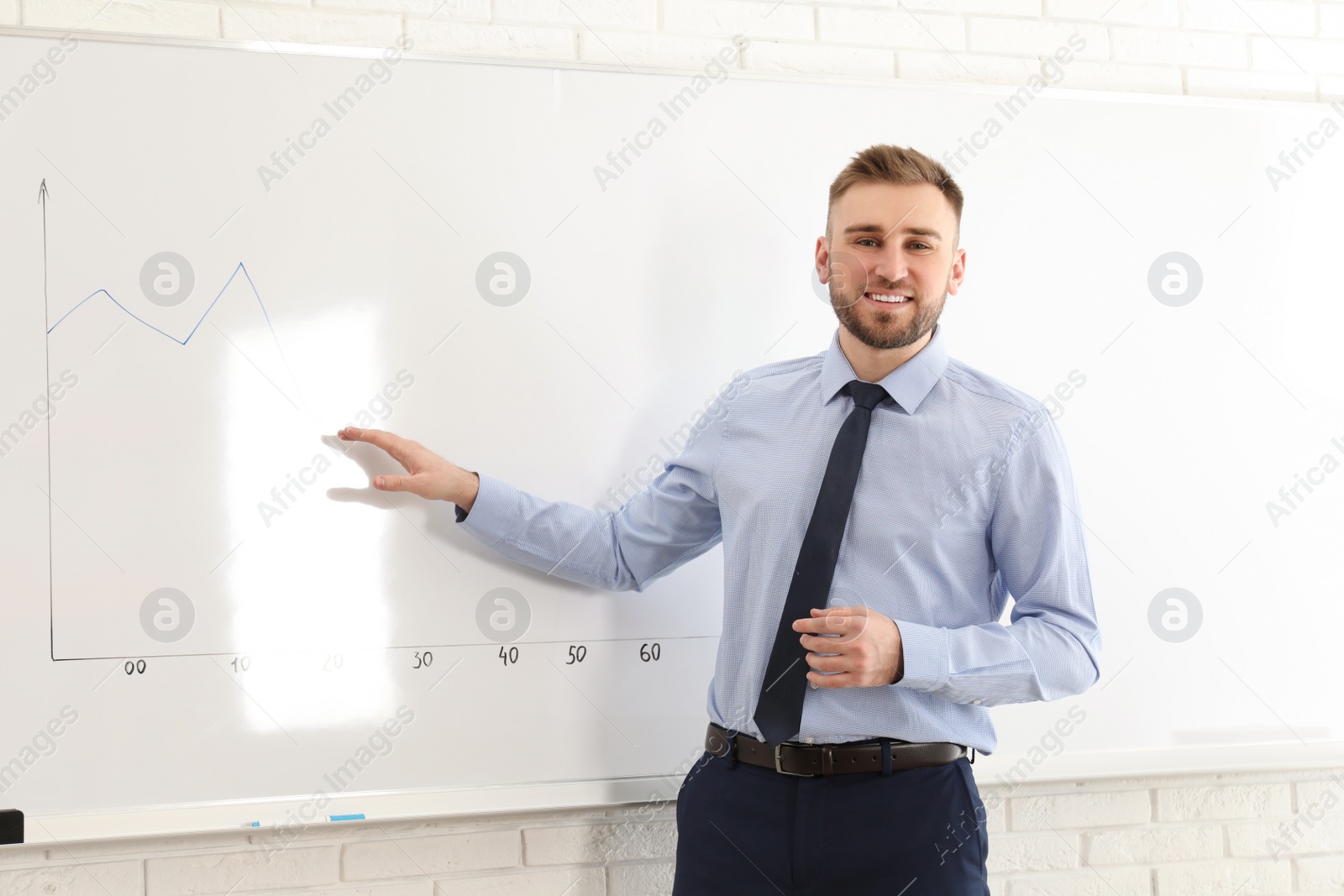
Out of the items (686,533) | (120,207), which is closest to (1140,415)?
(686,533)

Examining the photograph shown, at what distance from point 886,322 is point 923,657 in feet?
1.31

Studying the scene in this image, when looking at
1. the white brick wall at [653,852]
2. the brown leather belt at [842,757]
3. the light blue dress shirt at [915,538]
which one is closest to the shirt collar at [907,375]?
the light blue dress shirt at [915,538]

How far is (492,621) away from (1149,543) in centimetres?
100

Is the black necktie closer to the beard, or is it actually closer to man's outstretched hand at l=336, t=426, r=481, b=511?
the beard

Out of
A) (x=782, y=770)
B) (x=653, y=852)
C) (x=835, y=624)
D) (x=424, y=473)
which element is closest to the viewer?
(x=835, y=624)

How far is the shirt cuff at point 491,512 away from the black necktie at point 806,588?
373 millimetres

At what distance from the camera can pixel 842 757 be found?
113 centimetres

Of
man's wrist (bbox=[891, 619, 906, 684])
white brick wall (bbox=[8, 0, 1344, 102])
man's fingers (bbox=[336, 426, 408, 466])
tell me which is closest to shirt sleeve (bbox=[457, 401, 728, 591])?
man's fingers (bbox=[336, 426, 408, 466])

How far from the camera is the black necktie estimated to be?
45.1 inches

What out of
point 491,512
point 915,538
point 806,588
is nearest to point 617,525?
point 491,512

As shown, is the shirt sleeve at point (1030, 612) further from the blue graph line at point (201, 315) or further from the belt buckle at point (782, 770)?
the blue graph line at point (201, 315)

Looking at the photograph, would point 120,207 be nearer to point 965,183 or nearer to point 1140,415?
point 965,183

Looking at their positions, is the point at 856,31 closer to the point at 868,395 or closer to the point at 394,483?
the point at 868,395

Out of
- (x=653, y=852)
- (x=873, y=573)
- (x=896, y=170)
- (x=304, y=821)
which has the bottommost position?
(x=653, y=852)
